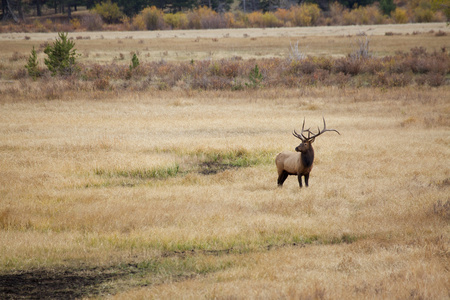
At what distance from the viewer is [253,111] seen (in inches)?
838

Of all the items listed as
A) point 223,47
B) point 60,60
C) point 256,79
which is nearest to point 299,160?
point 256,79

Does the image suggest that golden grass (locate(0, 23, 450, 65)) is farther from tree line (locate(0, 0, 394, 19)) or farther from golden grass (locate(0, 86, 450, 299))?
tree line (locate(0, 0, 394, 19))

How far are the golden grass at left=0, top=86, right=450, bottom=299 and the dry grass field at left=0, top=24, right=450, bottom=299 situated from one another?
3 centimetres

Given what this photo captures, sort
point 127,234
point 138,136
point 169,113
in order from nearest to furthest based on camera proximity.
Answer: point 127,234 < point 138,136 < point 169,113

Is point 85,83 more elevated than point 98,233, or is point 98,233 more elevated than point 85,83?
point 85,83

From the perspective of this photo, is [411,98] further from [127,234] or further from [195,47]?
[195,47]

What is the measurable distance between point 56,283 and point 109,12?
86.1 m

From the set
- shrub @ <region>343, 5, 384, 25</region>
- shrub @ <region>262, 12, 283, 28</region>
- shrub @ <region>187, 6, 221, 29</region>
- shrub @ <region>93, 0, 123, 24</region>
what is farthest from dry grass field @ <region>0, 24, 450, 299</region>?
shrub @ <region>93, 0, 123, 24</region>

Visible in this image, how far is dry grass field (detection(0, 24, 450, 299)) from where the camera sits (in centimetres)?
619

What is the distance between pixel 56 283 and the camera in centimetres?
634

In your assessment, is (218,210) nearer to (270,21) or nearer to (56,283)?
(56,283)

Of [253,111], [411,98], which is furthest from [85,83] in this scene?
[411,98]

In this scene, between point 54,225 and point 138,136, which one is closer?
point 54,225

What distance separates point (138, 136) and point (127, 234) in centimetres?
862
